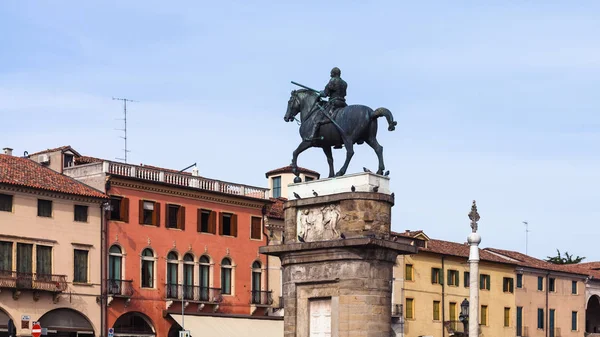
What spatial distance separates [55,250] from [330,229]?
34.6 metres

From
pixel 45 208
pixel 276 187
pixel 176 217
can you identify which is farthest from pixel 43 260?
pixel 276 187

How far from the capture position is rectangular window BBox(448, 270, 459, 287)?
9075 cm

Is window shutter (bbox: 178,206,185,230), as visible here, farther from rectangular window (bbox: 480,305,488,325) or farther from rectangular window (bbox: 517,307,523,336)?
rectangular window (bbox: 517,307,523,336)

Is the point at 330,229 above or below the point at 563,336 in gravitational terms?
above

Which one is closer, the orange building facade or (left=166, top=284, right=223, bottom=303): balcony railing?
the orange building facade

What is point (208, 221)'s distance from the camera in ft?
243

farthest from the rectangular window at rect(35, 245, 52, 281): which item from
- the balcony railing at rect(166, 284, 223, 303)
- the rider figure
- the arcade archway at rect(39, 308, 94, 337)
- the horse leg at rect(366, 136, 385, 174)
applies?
the horse leg at rect(366, 136, 385, 174)

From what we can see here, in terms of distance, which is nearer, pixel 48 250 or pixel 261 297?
pixel 48 250

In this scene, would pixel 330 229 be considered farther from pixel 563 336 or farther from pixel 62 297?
pixel 563 336

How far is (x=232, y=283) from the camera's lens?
7500cm

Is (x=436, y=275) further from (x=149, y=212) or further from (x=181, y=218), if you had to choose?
(x=149, y=212)

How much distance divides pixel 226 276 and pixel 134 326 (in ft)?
24.3

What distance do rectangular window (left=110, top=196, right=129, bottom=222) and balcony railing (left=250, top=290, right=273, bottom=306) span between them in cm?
1071

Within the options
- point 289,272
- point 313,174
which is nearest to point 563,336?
point 313,174
